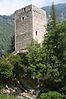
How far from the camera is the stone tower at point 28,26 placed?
3052 cm

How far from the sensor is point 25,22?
31141 millimetres

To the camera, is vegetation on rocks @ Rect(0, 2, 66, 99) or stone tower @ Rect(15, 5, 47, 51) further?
stone tower @ Rect(15, 5, 47, 51)

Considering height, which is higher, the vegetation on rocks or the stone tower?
the stone tower

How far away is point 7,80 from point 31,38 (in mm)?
6043

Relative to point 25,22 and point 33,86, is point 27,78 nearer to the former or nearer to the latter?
point 33,86

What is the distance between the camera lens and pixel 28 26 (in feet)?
101

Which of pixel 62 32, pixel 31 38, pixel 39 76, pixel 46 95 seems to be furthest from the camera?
pixel 31 38

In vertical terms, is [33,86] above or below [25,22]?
below

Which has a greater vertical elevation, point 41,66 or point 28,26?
point 28,26

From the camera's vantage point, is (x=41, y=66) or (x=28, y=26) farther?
(x=28, y=26)

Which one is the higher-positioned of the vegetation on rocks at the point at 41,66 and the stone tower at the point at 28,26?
the stone tower at the point at 28,26

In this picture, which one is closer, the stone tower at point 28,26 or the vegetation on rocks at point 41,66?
the vegetation on rocks at point 41,66

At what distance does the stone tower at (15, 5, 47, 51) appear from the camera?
30516 millimetres

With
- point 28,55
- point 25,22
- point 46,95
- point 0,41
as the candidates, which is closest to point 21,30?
point 25,22
